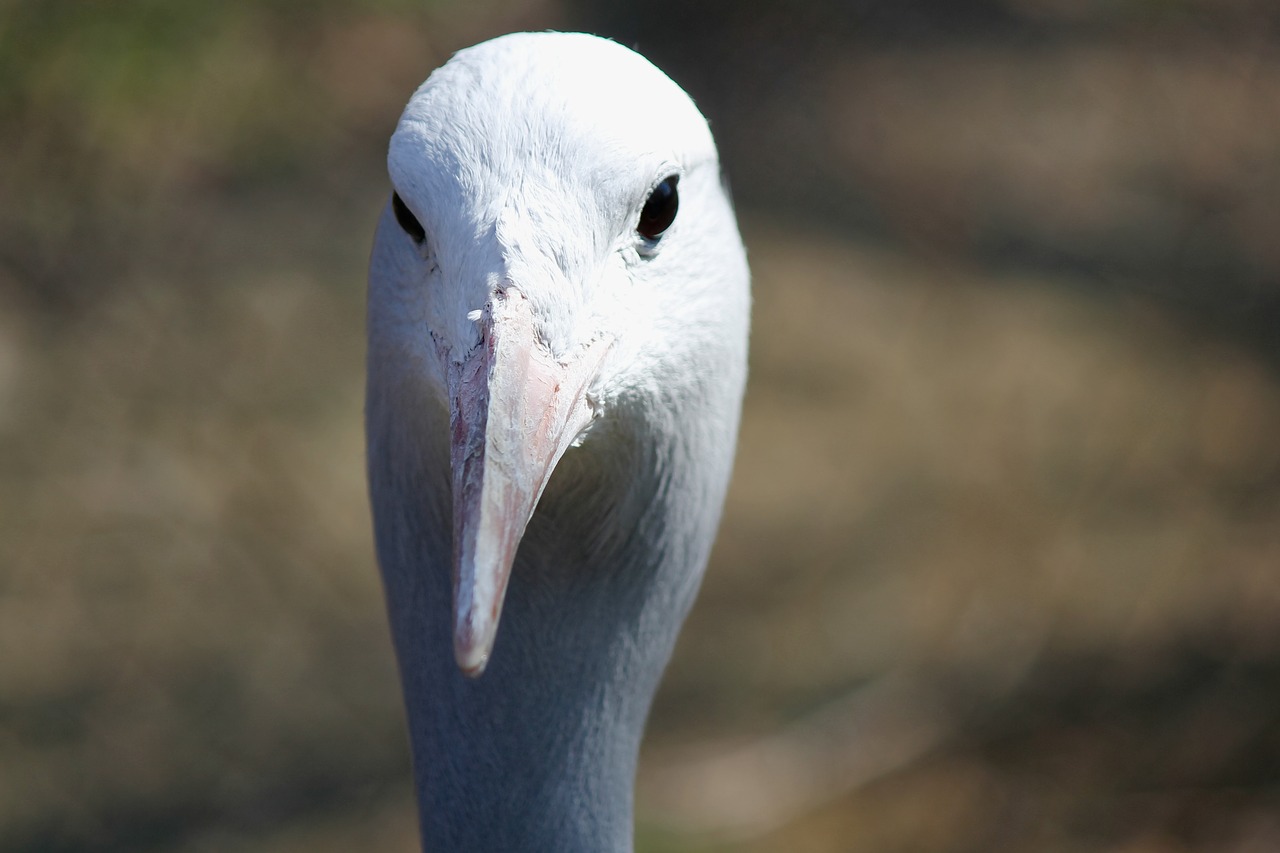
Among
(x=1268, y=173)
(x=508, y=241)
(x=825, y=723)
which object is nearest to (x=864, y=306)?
(x=825, y=723)

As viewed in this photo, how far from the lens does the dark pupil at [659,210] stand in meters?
1.62

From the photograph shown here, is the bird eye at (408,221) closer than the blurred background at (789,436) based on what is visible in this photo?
Yes

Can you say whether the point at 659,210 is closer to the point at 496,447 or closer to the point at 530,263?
the point at 530,263

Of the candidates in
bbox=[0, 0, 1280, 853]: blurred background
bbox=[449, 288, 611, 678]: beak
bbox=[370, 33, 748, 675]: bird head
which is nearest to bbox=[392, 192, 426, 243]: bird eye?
bbox=[370, 33, 748, 675]: bird head

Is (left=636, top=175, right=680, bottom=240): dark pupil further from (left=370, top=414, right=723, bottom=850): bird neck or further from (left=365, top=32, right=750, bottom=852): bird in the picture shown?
(left=370, top=414, right=723, bottom=850): bird neck

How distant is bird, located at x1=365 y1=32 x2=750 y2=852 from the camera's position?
142 centimetres

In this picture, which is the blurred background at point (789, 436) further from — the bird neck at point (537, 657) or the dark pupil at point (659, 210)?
the dark pupil at point (659, 210)

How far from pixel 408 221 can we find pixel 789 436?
11.5 feet

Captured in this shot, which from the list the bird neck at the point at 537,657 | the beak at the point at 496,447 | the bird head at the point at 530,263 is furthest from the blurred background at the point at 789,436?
the beak at the point at 496,447

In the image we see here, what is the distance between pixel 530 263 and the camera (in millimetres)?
1433

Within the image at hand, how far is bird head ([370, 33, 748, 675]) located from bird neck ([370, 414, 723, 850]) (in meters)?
0.23

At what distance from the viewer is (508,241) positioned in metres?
1.43

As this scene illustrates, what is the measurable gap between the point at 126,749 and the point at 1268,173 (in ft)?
18.8

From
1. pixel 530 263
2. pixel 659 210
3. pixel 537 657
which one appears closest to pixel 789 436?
pixel 537 657
